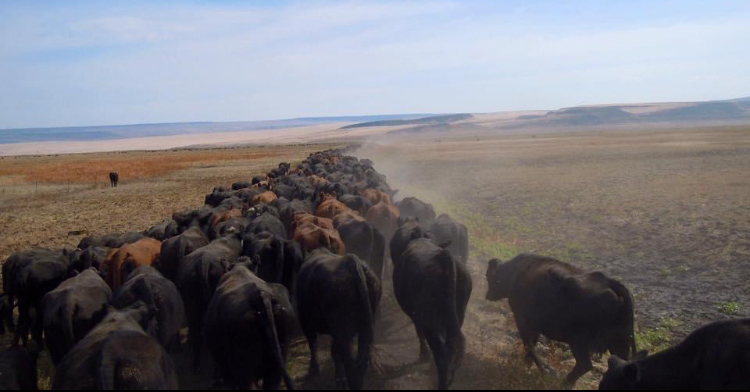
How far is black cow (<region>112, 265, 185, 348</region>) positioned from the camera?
7.26 meters

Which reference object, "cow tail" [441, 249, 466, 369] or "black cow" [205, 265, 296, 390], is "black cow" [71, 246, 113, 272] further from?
"cow tail" [441, 249, 466, 369]

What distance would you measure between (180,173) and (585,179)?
29.1 metres

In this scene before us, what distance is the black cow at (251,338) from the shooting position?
19.6ft

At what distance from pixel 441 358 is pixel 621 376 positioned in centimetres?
208

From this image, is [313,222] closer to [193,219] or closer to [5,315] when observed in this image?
[193,219]

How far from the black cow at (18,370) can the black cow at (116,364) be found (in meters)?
0.92

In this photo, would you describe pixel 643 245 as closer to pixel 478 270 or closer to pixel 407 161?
pixel 478 270

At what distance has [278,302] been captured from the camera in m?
6.36

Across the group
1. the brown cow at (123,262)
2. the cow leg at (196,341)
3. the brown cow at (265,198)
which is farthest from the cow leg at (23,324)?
the brown cow at (265,198)

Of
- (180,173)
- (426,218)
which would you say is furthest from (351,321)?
(180,173)

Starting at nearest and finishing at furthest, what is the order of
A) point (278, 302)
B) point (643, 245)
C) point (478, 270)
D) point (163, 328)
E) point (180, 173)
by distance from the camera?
point (278, 302), point (163, 328), point (478, 270), point (643, 245), point (180, 173)

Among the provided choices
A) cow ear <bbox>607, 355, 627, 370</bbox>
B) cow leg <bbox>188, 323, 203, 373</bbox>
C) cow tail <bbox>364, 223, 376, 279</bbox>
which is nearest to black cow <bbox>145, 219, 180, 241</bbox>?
cow tail <bbox>364, 223, 376, 279</bbox>

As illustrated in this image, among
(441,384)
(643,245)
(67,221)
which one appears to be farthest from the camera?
(67,221)

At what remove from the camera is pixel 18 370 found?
6035 mm
